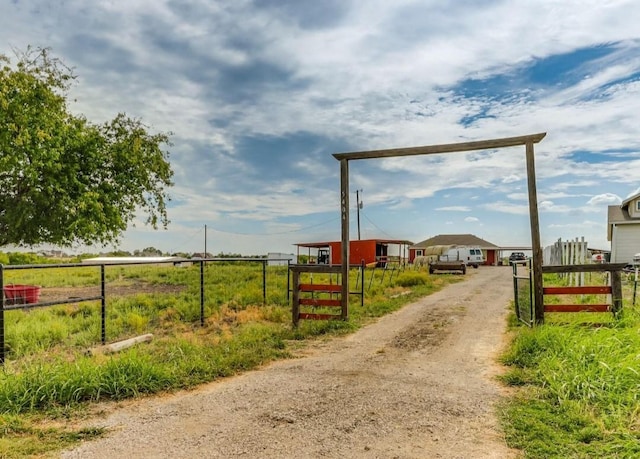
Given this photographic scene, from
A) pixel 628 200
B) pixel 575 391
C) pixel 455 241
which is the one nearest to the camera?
pixel 575 391

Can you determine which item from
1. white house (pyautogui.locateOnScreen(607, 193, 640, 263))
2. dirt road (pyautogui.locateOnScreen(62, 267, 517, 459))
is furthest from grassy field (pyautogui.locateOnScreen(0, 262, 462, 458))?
white house (pyautogui.locateOnScreen(607, 193, 640, 263))

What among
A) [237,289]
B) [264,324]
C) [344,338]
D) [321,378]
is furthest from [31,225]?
[321,378]

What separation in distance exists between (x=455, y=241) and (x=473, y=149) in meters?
54.9

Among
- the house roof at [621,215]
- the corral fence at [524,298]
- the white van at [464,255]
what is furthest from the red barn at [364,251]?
the corral fence at [524,298]

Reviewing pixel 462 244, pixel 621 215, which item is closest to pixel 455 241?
pixel 462 244

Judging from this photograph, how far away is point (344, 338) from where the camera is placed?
8.01 meters

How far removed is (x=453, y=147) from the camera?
28.3 feet

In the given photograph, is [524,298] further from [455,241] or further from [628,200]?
[455,241]

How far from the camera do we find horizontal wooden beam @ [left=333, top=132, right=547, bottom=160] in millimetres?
8203

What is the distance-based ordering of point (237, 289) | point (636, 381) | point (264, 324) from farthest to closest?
point (237, 289)
point (264, 324)
point (636, 381)

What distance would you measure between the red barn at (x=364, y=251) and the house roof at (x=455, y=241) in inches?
861

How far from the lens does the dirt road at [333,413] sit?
3.50 m

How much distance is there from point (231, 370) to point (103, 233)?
50.1 ft

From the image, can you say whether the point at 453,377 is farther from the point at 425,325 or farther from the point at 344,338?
the point at 425,325
